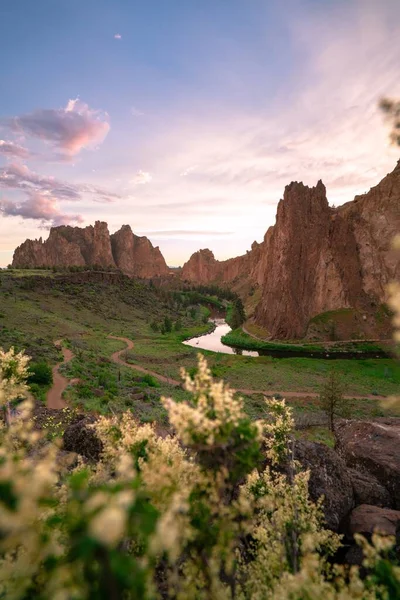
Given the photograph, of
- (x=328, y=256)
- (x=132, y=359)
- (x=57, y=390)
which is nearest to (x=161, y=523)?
(x=57, y=390)

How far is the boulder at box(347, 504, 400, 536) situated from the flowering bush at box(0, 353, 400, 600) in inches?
119

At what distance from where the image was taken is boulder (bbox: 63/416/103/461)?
1507 cm

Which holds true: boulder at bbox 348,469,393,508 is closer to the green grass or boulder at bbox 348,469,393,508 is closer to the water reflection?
the green grass

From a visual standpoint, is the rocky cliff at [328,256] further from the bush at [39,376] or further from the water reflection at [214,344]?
the bush at [39,376]

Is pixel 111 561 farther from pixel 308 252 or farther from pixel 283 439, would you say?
pixel 308 252

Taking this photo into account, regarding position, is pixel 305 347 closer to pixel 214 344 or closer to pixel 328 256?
pixel 214 344

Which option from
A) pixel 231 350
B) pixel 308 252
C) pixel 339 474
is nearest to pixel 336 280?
pixel 308 252

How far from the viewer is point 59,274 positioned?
497ft

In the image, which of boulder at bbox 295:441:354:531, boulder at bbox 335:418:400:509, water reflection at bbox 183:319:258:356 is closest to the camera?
boulder at bbox 295:441:354:531

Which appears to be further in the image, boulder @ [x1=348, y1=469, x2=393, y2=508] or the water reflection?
the water reflection

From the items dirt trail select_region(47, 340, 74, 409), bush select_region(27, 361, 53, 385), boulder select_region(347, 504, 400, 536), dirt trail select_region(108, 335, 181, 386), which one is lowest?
dirt trail select_region(108, 335, 181, 386)

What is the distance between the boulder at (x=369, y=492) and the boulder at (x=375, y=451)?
8 cm

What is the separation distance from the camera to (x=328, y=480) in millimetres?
12984

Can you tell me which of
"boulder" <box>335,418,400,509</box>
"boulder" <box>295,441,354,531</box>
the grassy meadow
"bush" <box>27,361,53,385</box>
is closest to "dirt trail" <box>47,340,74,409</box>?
the grassy meadow
